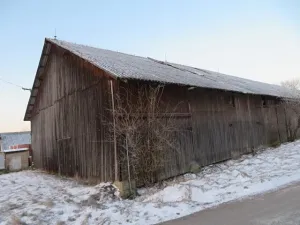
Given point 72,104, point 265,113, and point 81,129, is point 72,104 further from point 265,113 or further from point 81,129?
point 265,113

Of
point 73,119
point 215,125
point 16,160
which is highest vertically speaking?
point 73,119

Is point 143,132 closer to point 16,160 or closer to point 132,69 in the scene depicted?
point 132,69

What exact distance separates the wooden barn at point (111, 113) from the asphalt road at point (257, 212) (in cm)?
336

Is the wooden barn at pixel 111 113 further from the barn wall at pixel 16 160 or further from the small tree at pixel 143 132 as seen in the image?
the barn wall at pixel 16 160

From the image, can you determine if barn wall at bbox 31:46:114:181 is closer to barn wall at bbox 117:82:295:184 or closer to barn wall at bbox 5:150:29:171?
barn wall at bbox 117:82:295:184

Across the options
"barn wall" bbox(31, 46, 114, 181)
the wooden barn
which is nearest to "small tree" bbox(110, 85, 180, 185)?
the wooden barn

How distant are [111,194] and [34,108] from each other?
1195 centimetres

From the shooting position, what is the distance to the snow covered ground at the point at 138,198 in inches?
260

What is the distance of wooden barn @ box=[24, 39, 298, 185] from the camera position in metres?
9.47

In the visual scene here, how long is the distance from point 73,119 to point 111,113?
11.4 ft

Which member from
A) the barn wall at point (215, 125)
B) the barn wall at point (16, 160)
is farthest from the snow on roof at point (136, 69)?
the barn wall at point (16, 160)

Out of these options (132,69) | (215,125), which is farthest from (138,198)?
(215,125)

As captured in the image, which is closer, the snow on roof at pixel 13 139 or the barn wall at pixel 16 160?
the barn wall at pixel 16 160

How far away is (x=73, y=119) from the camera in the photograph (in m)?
11.8
